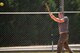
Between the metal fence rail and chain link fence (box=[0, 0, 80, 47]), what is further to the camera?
chain link fence (box=[0, 0, 80, 47])

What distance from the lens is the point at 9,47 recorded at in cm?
1427

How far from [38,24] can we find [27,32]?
1.82 feet

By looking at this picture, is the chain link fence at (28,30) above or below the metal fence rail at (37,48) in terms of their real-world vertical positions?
above

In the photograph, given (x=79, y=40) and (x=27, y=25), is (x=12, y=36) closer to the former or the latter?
(x=27, y=25)

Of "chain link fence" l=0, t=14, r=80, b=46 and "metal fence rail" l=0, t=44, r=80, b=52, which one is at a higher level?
"chain link fence" l=0, t=14, r=80, b=46

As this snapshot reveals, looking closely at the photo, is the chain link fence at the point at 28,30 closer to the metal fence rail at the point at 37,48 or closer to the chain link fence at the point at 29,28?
the chain link fence at the point at 29,28

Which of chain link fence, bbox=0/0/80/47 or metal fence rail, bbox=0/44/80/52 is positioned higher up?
chain link fence, bbox=0/0/80/47

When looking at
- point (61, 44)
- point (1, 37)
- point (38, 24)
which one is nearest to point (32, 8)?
point (38, 24)

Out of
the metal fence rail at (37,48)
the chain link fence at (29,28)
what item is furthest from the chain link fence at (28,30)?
the metal fence rail at (37,48)

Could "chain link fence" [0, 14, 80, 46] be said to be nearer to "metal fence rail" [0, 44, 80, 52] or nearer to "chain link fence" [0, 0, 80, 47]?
"chain link fence" [0, 0, 80, 47]

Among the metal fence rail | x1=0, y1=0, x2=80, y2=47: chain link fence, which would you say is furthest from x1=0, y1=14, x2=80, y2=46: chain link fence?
the metal fence rail

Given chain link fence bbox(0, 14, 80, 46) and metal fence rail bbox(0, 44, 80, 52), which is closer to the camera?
metal fence rail bbox(0, 44, 80, 52)

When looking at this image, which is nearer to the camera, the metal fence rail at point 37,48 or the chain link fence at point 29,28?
the metal fence rail at point 37,48

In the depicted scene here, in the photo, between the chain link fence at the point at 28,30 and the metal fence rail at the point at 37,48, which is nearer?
the metal fence rail at the point at 37,48
